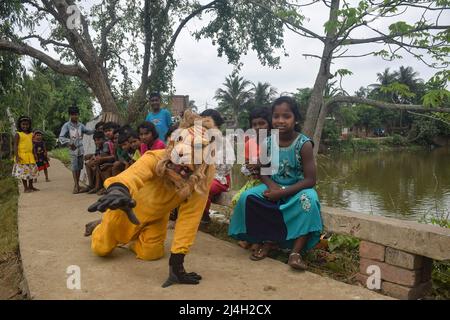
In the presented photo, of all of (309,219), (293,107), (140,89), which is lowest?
(309,219)

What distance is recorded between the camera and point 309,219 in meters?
2.86

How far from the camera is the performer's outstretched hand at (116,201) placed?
2076 mm

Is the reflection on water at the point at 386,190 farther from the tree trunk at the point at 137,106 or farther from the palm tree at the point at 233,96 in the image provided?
the palm tree at the point at 233,96

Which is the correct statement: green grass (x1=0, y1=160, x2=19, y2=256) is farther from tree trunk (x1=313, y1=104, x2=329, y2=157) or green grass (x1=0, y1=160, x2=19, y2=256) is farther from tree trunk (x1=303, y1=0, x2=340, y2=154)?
tree trunk (x1=313, y1=104, x2=329, y2=157)

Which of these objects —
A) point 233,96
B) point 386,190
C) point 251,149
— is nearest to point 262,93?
point 233,96

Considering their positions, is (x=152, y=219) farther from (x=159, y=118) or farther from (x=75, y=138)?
(x=75, y=138)

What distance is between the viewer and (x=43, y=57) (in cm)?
759

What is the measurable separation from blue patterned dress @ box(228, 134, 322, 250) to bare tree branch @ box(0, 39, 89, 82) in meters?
5.69

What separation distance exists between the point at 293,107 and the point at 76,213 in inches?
121

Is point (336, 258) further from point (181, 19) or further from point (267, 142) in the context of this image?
point (181, 19)

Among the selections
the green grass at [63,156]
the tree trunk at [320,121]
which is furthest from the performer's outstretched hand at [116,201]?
the green grass at [63,156]

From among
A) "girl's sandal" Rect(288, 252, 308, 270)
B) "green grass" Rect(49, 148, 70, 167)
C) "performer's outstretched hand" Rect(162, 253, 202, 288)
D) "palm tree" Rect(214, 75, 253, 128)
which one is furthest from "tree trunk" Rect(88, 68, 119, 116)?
"palm tree" Rect(214, 75, 253, 128)

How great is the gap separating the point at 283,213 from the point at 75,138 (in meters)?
4.72

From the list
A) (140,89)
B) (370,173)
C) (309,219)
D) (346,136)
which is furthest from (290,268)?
(346,136)
